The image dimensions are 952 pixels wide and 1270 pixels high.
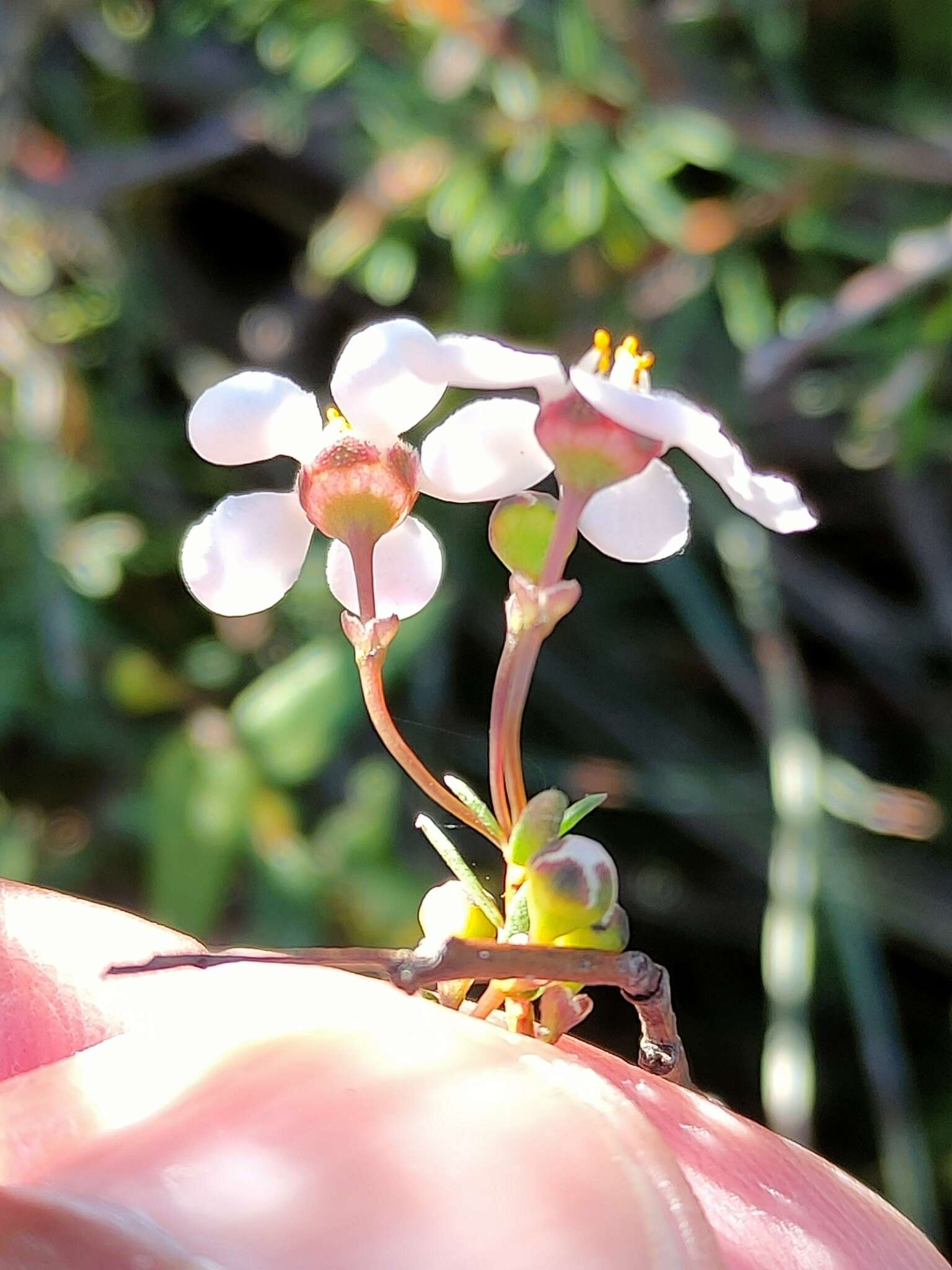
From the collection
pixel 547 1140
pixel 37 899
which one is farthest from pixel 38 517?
pixel 547 1140

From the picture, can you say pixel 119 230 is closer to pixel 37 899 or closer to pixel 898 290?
pixel 898 290

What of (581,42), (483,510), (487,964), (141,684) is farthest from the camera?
(483,510)

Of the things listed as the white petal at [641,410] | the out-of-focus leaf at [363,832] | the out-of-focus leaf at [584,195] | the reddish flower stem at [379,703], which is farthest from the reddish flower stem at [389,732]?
the out-of-focus leaf at [584,195]

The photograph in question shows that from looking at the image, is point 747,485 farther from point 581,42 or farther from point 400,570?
point 581,42

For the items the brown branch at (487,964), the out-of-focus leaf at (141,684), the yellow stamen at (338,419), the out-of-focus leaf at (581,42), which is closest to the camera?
the brown branch at (487,964)

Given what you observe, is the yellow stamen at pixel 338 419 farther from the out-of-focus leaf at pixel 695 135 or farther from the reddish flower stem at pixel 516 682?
the out-of-focus leaf at pixel 695 135

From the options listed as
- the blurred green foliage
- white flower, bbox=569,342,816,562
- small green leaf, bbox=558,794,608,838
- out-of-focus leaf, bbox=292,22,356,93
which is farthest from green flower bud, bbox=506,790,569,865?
out-of-focus leaf, bbox=292,22,356,93

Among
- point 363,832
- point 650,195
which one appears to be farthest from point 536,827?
point 650,195
